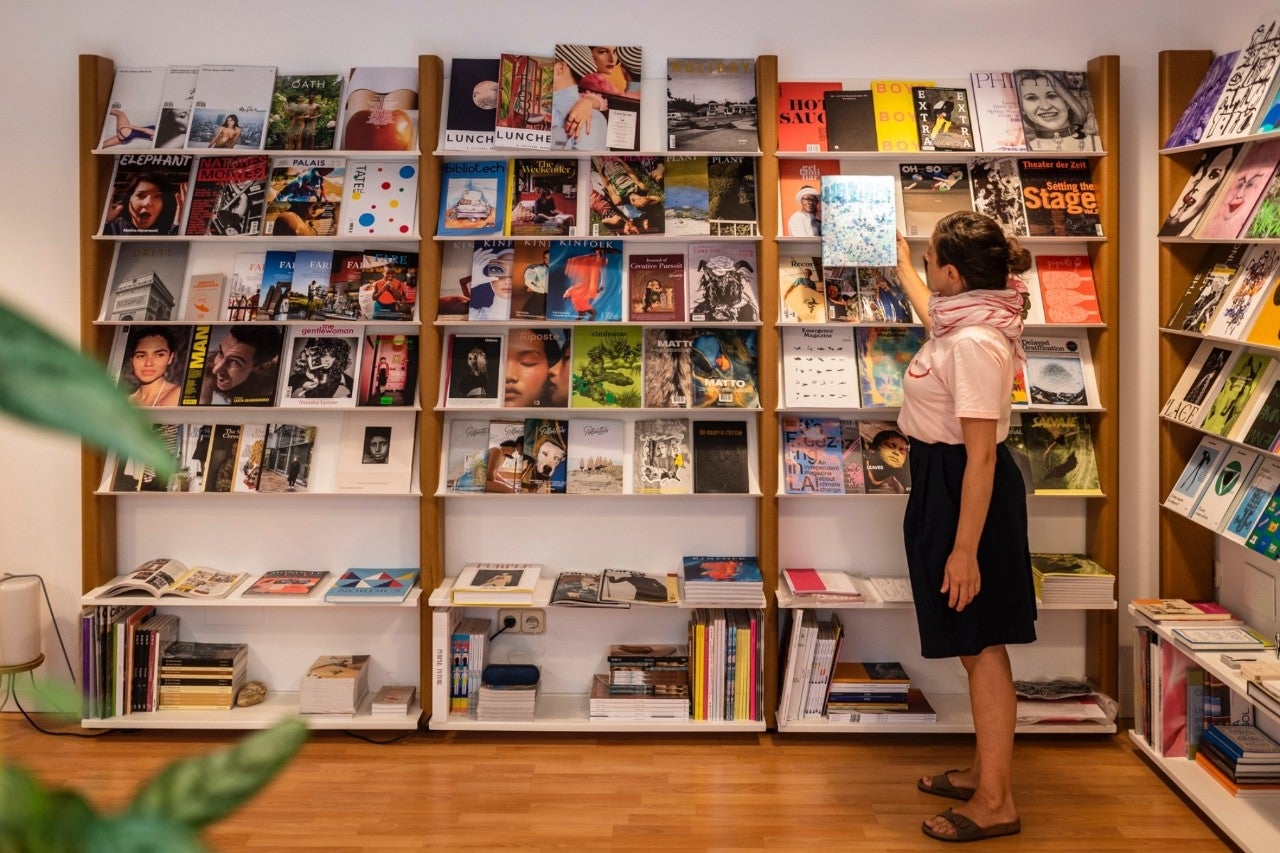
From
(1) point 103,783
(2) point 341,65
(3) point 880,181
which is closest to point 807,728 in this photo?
(3) point 880,181

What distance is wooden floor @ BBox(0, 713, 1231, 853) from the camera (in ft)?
9.26

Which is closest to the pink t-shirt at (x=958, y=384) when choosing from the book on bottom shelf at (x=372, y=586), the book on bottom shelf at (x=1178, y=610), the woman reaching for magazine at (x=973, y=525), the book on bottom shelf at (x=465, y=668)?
the woman reaching for magazine at (x=973, y=525)

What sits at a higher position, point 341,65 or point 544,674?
point 341,65

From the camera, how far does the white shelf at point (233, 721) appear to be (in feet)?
11.1

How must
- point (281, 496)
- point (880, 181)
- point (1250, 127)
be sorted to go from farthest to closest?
1. point (281, 496)
2. point (880, 181)
3. point (1250, 127)

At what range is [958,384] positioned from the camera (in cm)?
268

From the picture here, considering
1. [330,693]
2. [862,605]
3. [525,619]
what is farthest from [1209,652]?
[330,693]

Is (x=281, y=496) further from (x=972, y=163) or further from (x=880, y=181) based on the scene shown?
(x=972, y=163)

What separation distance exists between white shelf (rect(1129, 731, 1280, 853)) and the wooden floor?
0.21ft

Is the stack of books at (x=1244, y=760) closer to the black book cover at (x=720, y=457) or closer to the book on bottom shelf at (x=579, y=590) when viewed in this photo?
the black book cover at (x=720, y=457)

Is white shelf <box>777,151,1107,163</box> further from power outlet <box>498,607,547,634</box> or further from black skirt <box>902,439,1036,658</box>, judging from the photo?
power outlet <box>498,607,547,634</box>

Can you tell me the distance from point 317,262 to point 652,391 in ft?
3.97

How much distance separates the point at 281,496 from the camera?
361cm

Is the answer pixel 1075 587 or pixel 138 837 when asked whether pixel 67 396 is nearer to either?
pixel 138 837
